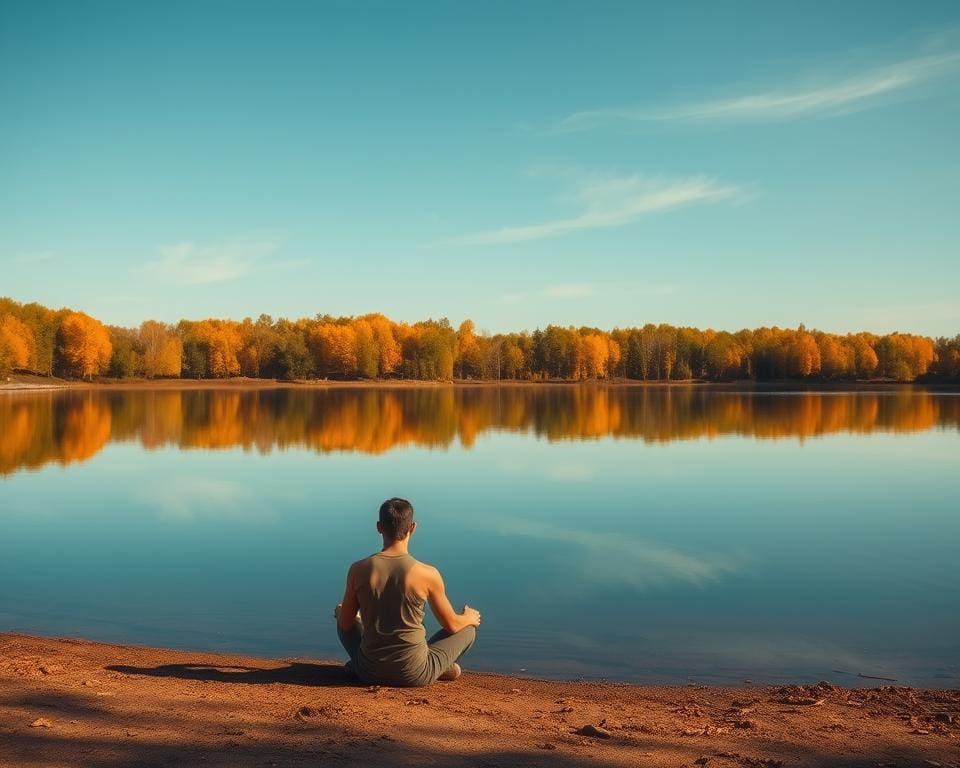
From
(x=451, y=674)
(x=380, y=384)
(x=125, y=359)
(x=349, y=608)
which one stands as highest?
(x=125, y=359)

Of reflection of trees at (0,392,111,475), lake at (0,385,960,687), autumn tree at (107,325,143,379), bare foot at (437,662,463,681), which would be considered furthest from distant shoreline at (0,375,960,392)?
bare foot at (437,662,463,681)

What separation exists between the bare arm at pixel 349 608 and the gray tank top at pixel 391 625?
75 mm

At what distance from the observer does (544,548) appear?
554 inches

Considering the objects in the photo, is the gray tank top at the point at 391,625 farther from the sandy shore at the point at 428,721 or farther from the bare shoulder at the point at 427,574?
the sandy shore at the point at 428,721

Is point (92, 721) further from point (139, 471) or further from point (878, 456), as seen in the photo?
point (878, 456)

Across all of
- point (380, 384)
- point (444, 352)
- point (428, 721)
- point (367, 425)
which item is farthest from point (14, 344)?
point (428, 721)

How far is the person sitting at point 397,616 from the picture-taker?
6328mm

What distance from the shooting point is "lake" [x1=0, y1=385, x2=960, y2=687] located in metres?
9.20

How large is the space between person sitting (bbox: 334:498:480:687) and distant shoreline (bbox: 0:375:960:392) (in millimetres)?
93089

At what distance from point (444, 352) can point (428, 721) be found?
125268mm

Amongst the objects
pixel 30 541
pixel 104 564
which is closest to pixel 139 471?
pixel 30 541

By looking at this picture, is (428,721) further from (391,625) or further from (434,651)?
(434,651)

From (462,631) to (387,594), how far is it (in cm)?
93

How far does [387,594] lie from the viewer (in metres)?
6.34
